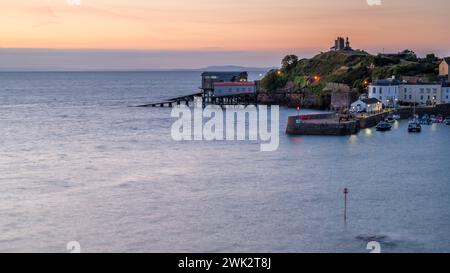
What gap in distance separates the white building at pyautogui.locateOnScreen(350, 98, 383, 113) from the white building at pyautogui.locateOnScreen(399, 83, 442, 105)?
3978 mm

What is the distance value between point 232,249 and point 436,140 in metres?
14.8

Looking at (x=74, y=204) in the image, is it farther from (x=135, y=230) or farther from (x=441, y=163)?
(x=441, y=163)

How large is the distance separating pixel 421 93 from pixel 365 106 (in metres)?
5.41

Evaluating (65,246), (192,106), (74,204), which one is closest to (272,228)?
(65,246)

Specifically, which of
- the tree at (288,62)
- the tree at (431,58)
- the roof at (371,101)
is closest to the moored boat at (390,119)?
the roof at (371,101)

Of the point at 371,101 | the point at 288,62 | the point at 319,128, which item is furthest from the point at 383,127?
the point at 288,62

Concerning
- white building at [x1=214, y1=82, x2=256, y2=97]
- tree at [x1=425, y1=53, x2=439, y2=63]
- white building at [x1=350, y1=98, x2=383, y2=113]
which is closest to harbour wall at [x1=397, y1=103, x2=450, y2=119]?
white building at [x1=350, y1=98, x2=383, y2=113]

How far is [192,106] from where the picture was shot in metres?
39.7

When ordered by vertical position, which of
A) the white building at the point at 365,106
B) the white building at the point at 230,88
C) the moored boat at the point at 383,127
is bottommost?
the moored boat at the point at 383,127

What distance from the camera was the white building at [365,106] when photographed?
1178 inches

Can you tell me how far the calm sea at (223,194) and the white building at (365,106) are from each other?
23.7 feet

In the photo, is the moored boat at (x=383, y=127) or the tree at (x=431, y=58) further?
the tree at (x=431, y=58)

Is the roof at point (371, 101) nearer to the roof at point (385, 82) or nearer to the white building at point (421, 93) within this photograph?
the roof at point (385, 82)

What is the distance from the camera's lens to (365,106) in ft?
98.3
